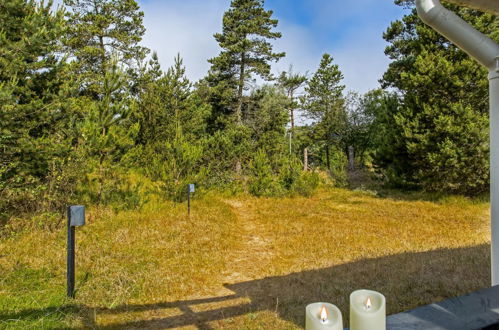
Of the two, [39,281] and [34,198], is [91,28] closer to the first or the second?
[34,198]

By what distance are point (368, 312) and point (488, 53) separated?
215 cm

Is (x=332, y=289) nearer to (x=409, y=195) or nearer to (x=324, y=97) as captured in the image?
(x=409, y=195)

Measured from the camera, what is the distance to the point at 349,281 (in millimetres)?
3801

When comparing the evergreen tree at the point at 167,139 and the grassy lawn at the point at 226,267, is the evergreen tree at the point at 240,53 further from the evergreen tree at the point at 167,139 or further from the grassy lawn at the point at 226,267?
the grassy lawn at the point at 226,267

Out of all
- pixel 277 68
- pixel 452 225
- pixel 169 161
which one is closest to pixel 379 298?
pixel 452 225

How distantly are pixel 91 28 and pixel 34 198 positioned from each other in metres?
11.0

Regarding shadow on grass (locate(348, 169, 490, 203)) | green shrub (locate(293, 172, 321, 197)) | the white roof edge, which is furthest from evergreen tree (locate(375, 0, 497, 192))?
the white roof edge

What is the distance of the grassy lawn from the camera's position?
3078 mm

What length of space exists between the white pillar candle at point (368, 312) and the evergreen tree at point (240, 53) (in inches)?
640

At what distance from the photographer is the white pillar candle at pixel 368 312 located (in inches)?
33.3

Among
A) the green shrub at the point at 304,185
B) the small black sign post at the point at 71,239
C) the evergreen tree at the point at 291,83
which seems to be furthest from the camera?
the evergreen tree at the point at 291,83

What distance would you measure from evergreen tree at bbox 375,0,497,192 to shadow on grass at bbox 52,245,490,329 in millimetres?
6307

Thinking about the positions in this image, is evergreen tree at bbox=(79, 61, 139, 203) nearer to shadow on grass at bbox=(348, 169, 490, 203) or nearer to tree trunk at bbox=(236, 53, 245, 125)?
shadow on grass at bbox=(348, 169, 490, 203)

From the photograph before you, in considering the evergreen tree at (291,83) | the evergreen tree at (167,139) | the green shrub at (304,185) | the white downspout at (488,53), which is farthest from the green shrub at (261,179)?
the evergreen tree at (291,83)
